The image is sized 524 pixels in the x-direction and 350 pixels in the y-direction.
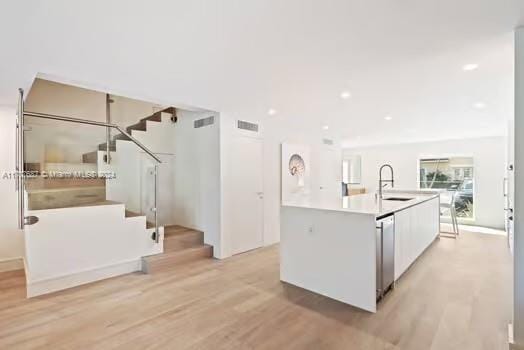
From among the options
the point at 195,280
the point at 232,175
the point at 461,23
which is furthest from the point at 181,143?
the point at 461,23

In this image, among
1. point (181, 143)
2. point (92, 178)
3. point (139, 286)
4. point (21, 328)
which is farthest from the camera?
point (181, 143)

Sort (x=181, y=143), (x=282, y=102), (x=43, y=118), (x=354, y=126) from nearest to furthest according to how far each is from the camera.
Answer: (x=43, y=118)
(x=282, y=102)
(x=181, y=143)
(x=354, y=126)

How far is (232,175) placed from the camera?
14.6ft

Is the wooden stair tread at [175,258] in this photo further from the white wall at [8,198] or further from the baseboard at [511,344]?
the baseboard at [511,344]

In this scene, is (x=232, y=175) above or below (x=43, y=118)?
below

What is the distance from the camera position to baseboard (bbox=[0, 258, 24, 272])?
3.79 m

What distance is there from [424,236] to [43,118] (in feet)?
18.4

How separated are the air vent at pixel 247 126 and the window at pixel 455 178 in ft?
16.7

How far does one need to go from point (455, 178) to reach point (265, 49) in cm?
743

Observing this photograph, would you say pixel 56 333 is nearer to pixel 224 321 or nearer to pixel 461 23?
pixel 224 321

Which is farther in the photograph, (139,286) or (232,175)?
(232,175)

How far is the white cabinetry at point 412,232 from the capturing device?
320 cm

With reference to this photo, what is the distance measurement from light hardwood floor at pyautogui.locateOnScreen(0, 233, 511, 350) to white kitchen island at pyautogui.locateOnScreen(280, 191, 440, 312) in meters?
0.15

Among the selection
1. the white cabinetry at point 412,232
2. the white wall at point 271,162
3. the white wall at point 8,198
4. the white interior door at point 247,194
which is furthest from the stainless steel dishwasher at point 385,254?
the white wall at point 8,198
